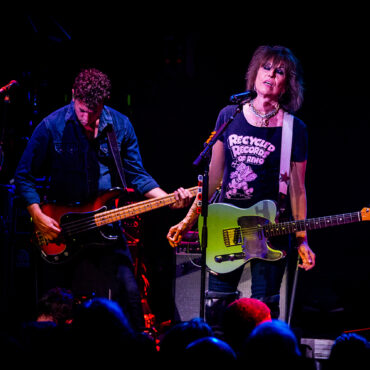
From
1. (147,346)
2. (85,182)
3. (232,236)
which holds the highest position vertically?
(85,182)

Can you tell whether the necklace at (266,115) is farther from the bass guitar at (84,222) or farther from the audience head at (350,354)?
the audience head at (350,354)

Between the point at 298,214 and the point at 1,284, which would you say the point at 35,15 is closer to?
the point at 1,284

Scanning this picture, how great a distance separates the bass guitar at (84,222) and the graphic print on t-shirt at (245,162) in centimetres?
37

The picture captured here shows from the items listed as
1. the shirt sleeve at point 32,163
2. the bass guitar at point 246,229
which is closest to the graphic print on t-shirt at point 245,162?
the bass guitar at point 246,229

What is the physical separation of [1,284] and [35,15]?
336 cm

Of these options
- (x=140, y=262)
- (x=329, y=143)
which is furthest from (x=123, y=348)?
(x=329, y=143)

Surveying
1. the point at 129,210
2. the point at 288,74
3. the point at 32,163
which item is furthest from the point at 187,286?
the point at 288,74

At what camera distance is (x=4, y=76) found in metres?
6.37

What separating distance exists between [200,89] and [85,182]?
302cm

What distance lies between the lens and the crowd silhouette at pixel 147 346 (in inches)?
83.0

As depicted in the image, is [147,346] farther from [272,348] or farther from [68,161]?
[68,161]

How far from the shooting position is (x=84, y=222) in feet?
14.8

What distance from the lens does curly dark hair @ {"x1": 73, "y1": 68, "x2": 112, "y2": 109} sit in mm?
4559

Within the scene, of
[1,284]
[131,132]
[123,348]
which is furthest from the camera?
[1,284]
